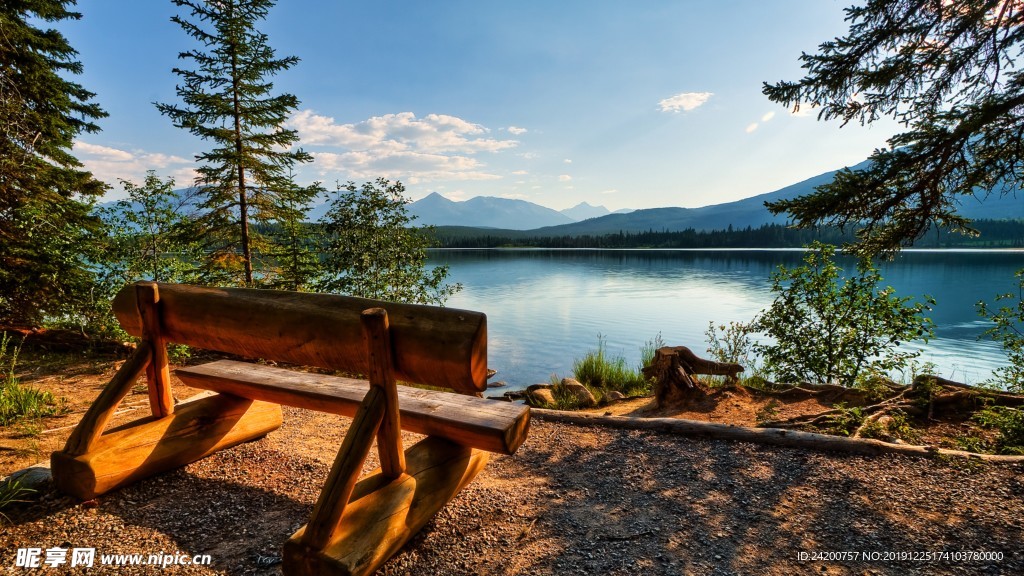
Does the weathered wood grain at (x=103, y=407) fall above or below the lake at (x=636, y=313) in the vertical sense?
above

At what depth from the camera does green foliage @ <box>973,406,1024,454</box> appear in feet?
13.8

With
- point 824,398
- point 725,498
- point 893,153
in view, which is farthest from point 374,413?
point 824,398

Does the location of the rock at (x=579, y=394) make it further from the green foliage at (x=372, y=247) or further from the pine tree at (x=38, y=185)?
the pine tree at (x=38, y=185)

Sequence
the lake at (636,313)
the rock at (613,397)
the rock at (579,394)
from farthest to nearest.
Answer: the lake at (636,313), the rock at (613,397), the rock at (579,394)

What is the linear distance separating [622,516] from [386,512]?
1761 mm

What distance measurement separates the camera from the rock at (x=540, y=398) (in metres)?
8.56

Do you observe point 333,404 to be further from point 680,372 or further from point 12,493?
point 680,372

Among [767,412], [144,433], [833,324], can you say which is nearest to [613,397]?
[767,412]

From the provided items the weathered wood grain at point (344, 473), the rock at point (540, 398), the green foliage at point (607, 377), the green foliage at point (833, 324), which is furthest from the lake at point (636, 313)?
the weathered wood grain at point (344, 473)

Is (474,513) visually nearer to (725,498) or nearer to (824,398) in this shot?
(725,498)

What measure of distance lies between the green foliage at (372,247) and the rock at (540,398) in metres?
3.65

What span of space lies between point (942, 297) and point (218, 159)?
121 ft

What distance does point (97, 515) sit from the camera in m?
2.88

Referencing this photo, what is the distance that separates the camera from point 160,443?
343cm
